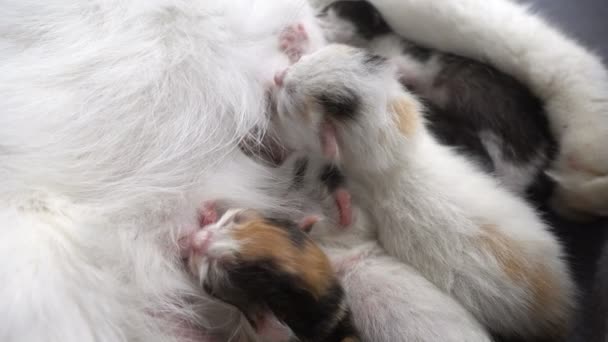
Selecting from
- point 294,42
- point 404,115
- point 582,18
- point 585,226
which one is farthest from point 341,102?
point 582,18

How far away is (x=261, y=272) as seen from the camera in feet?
2.34

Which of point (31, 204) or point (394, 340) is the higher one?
point (31, 204)

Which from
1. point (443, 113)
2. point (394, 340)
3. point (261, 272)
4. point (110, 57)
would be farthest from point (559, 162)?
point (110, 57)

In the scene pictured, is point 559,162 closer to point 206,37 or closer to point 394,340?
point 394,340

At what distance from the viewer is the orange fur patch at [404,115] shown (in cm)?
88

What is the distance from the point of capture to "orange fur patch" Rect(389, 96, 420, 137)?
2.89 feet

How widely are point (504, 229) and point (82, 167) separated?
0.65 meters

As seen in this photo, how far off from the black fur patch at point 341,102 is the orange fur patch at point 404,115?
72 mm

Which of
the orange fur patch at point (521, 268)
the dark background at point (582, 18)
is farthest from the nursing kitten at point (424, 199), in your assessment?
the dark background at point (582, 18)

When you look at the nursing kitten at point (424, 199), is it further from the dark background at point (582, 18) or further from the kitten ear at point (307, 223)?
the dark background at point (582, 18)

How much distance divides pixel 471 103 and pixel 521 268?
1.26 ft

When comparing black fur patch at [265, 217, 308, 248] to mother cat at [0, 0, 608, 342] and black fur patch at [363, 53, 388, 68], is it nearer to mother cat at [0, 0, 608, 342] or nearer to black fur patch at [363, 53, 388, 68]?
mother cat at [0, 0, 608, 342]

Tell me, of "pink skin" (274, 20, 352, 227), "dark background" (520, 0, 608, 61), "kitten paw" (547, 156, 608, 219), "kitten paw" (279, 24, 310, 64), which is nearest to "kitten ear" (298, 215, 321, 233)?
"pink skin" (274, 20, 352, 227)

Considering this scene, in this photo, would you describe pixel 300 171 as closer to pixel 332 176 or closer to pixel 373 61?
pixel 332 176
